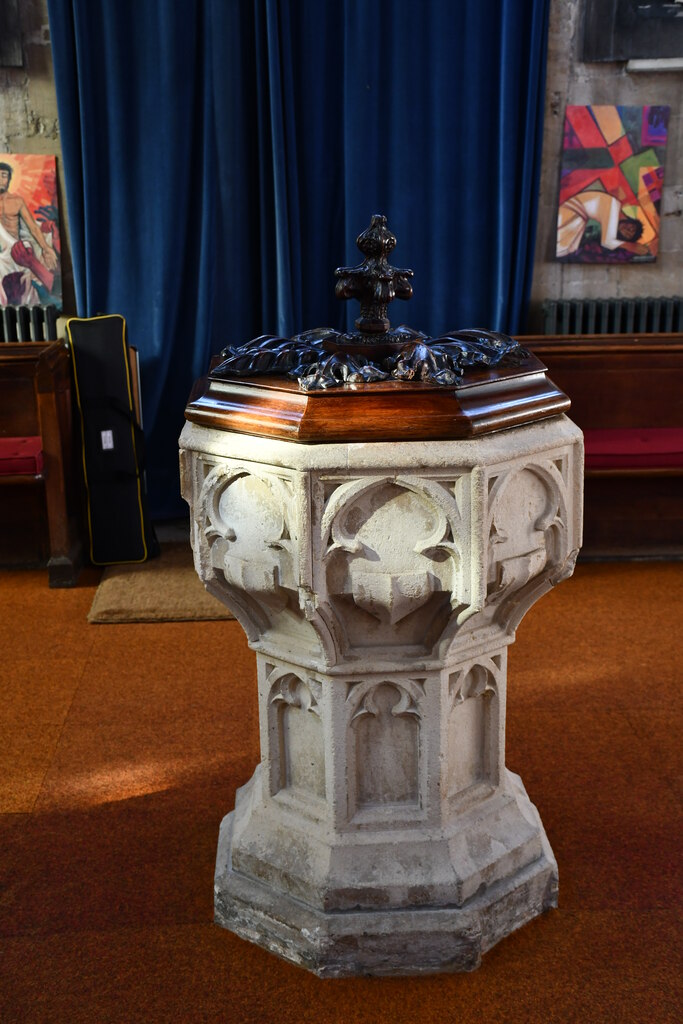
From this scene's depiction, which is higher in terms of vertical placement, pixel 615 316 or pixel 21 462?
pixel 615 316

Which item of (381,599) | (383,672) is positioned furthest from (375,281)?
(383,672)

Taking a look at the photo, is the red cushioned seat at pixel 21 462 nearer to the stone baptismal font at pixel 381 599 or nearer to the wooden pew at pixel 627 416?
the wooden pew at pixel 627 416

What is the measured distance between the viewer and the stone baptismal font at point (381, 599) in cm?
173

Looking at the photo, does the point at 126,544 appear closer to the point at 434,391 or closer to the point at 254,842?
the point at 254,842

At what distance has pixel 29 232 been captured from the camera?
4.68m

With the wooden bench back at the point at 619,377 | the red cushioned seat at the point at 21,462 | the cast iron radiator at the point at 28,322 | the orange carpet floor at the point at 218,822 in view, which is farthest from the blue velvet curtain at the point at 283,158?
the orange carpet floor at the point at 218,822

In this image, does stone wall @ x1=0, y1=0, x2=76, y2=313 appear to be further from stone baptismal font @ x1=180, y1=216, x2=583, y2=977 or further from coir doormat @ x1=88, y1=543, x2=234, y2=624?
stone baptismal font @ x1=180, y1=216, x2=583, y2=977

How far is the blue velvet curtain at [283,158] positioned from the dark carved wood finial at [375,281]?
269 centimetres

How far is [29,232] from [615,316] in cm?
261

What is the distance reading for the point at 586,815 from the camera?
2.51m

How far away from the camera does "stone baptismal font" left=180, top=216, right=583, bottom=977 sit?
1.73 m

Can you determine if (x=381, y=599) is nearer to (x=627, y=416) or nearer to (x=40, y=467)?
(x=40, y=467)

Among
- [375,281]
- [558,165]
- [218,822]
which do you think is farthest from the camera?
[558,165]

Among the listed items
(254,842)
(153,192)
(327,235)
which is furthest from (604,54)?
(254,842)
